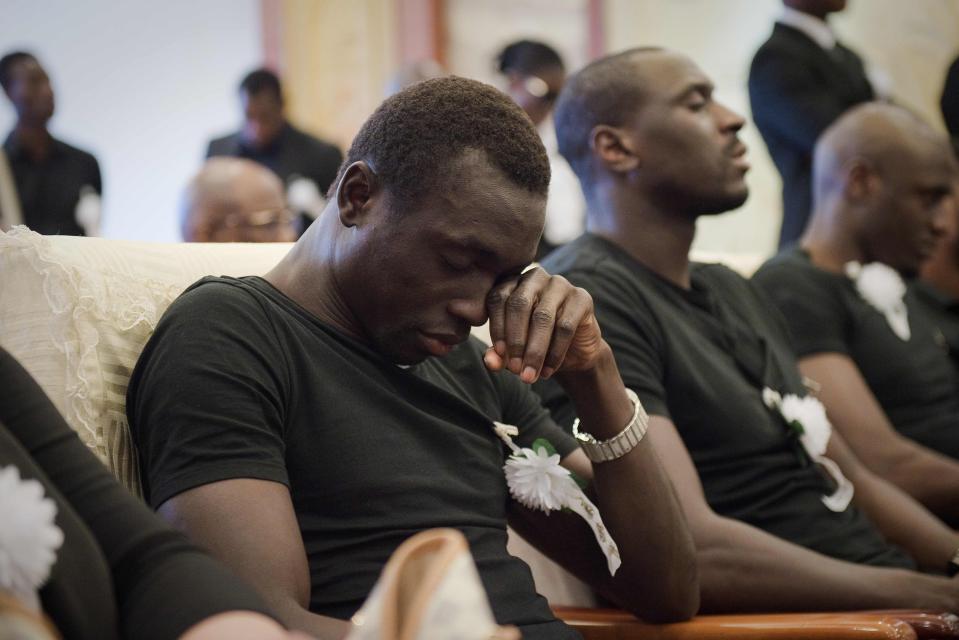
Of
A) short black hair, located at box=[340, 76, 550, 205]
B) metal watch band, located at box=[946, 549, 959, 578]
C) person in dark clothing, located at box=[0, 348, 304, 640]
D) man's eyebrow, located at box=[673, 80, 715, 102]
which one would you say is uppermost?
short black hair, located at box=[340, 76, 550, 205]

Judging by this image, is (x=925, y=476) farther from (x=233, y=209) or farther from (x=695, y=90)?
(x=233, y=209)

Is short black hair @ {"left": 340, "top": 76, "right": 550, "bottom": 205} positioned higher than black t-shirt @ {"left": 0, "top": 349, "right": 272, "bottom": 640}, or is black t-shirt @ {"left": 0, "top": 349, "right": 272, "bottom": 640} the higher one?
short black hair @ {"left": 340, "top": 76, "right": 550, "bottom": 205}

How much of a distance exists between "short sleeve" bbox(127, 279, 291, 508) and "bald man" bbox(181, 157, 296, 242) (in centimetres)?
211

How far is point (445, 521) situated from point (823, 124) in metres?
2.85

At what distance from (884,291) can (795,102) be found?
1.17m

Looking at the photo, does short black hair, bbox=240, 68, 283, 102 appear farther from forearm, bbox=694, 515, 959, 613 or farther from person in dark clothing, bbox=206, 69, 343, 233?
forearm, bbox=694, 515, 959, 613

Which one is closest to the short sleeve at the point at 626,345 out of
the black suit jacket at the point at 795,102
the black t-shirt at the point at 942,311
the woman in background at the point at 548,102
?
the black t-shirt at the point at 942,311

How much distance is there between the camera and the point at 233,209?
368 cm

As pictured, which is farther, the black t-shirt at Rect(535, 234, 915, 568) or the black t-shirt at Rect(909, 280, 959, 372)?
the black t-shirt at Rect(909, 280, 959, 372)

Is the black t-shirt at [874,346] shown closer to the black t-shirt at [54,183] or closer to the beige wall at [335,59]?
the black t-shirt at [54,183]

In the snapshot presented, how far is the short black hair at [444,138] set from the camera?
1.60m

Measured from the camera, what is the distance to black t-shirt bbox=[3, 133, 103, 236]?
4738mm

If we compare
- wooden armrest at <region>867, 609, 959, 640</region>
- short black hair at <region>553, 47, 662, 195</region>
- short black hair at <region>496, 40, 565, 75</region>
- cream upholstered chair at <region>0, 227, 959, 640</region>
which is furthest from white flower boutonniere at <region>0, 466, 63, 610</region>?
short black hair at <region>496, 40, 565, 75</region>

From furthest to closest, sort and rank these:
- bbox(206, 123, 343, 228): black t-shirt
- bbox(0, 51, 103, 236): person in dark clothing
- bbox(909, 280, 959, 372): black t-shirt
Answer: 1. bbox(206, 123, 343, 228): black t-shirt
2. bbox(0, 51, 103, 236): person in dark clothing
3. bbox(909, 280, 959, 372): black t-shirt
